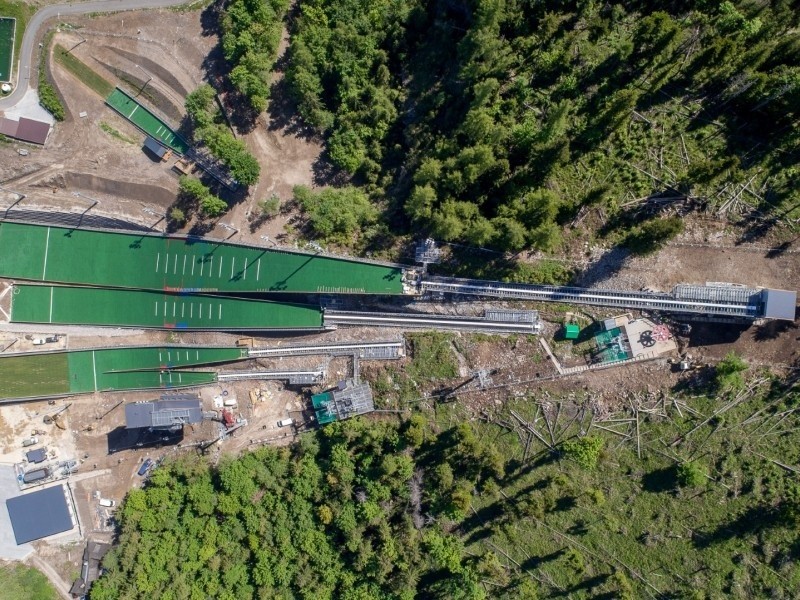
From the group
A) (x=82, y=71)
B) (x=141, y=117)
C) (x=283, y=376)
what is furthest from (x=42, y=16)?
(x=283, y=376)

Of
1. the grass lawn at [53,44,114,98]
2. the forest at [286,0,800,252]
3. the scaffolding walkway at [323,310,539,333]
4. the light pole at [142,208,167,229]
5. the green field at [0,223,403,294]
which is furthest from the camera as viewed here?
the light pole at [142,208,167,229]

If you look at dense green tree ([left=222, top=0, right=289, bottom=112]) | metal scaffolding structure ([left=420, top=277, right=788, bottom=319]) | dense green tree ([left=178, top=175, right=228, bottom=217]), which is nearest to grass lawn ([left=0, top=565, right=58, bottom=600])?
dense green tree ([left=178, top=175, right=228, bottom=217])

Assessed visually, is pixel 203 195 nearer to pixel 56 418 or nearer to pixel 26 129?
pixel 26 129

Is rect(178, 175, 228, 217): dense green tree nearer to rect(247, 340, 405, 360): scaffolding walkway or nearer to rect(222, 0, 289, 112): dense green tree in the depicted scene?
rect(222, 0, 289, 112): dense green tree

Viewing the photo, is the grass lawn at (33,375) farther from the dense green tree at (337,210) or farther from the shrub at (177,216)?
the dense green tree at (337,210)

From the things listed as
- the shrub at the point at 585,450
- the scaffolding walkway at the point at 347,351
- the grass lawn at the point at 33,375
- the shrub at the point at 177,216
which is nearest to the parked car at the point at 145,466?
the grass lawn at the point at 33,375

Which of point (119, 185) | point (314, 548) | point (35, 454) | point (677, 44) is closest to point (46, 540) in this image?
point (35, 454)

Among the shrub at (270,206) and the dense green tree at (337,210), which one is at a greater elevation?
the shrub at (270,206)
